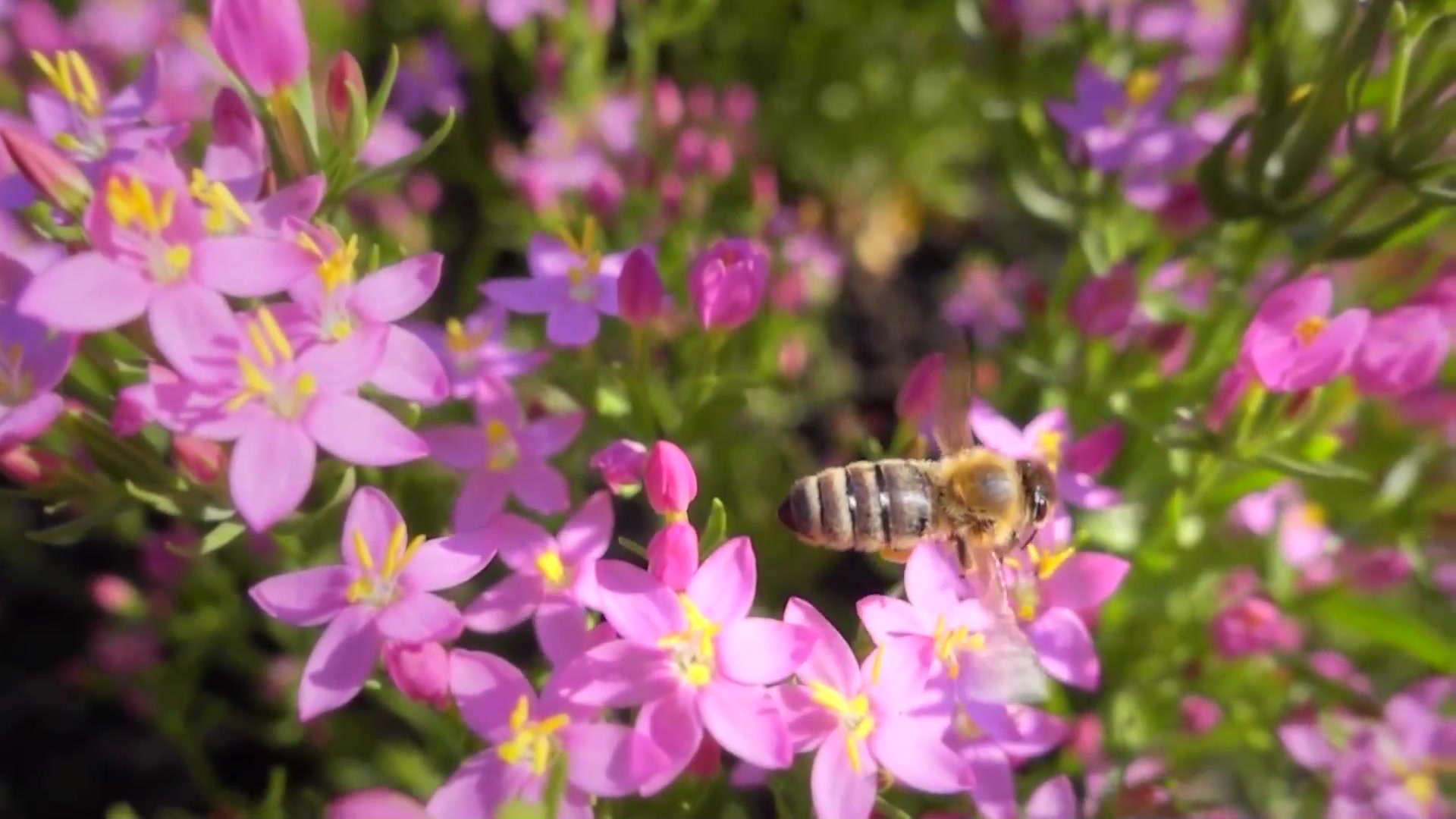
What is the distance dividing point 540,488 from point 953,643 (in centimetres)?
51

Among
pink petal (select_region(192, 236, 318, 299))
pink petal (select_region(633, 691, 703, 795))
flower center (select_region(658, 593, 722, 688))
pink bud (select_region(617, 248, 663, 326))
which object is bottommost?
pink petal (select_region(633, 691, 703, 795))

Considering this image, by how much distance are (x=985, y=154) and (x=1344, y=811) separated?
1.92 meters

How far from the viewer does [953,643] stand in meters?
1.18

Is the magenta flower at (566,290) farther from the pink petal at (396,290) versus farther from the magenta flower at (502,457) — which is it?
the pink petal at (396,290)

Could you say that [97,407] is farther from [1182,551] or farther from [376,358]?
[1182,551]

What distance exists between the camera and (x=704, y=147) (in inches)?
84.2

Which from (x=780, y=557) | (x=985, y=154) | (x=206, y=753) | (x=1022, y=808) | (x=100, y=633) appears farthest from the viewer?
(x=985, y=154)

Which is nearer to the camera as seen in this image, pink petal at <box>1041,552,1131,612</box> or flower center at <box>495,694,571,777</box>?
flower center at <box>495,694,571,777</box>

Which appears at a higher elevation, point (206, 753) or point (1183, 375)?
point (1183, 375)

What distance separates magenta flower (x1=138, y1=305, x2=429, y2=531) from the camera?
1081 mm

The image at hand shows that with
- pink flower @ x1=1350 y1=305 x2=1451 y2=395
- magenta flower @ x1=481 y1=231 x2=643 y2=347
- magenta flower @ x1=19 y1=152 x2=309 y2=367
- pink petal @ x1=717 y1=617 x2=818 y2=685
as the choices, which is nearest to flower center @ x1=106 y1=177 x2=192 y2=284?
magenta flower @ x1=19 y1=152 x2=309 y2=367

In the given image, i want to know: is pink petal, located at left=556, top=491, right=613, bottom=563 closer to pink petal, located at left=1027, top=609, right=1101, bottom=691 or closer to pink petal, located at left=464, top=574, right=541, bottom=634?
pink petal, located at left=464, top=574, right=541, bottom=634

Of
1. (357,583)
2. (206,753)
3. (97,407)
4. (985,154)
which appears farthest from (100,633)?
(985,154)

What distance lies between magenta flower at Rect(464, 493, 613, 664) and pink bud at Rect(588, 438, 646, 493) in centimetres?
6
